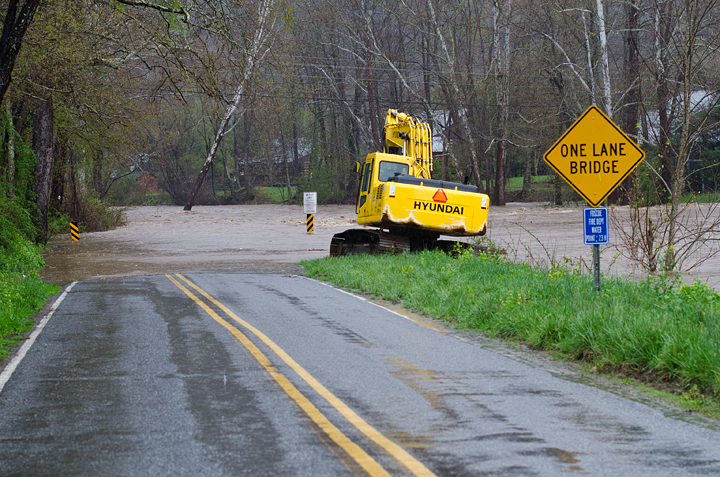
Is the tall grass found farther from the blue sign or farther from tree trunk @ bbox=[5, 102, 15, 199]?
tree trunk @ bbox=[5, 102, 15, 199]

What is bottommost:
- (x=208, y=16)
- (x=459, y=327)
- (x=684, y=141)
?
(x=459, y=327)

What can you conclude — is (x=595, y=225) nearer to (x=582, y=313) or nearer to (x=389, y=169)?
(x=582, y=313)

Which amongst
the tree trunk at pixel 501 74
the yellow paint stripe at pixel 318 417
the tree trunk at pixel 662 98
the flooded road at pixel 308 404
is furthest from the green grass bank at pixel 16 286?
the tree trunk at pixel 501 74

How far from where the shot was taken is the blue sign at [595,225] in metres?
9.81

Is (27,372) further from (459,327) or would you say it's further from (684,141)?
(684,141)

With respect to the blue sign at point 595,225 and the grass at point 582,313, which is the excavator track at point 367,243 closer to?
the grass at point 582,313

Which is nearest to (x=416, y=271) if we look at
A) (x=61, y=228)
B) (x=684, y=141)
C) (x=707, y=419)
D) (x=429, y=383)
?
(x=684, y=141)

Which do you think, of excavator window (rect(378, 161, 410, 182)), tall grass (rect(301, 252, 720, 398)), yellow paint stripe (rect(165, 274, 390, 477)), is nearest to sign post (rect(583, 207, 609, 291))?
tall grass (rect(301, 252, 720, 398))

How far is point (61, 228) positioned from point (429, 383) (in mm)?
33269

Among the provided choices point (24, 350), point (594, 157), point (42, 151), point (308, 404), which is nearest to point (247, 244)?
point (42, 151)

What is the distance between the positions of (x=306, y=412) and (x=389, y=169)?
1552 cm

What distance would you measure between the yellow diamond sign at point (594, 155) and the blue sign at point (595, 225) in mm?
320

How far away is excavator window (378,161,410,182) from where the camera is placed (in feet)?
68.6

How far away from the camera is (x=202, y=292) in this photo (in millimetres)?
14836
